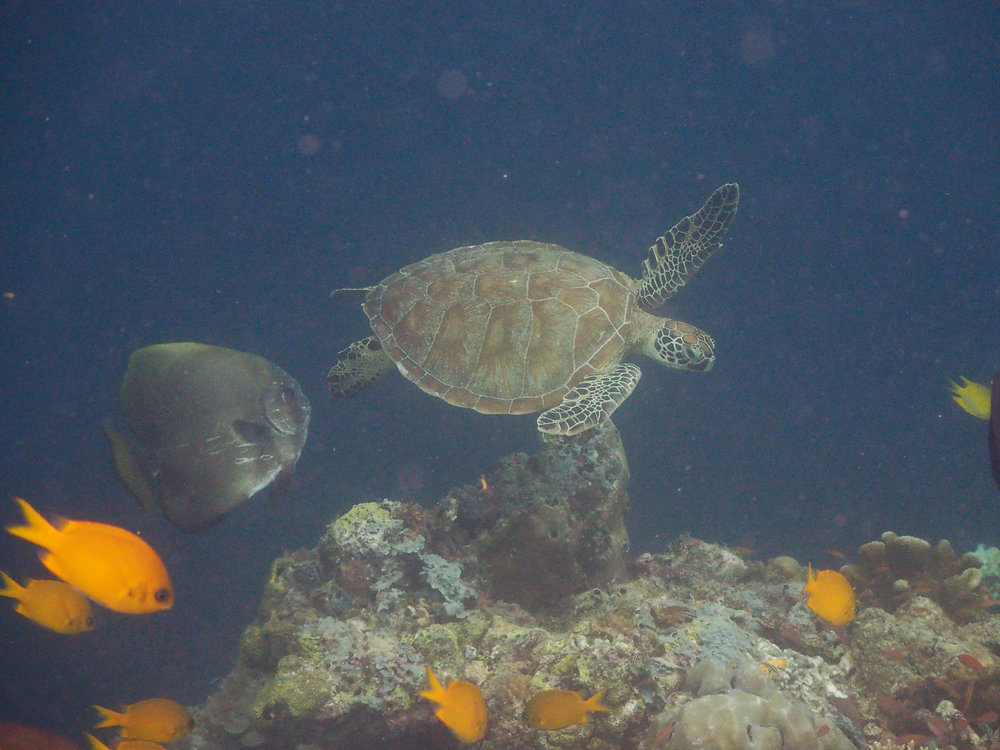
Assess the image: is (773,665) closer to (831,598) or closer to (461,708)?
(831,598)

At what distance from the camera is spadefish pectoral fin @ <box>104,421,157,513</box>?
5.50m

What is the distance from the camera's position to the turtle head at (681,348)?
6.02m

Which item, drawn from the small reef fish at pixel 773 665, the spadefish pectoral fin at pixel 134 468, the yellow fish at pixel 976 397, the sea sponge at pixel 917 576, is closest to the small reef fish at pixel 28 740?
the spadefish pectoral fin at pixel 134 468

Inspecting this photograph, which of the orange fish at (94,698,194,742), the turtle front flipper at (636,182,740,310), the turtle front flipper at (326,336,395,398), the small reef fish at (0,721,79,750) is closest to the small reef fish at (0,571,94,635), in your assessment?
the orange fish at (94,698,194,742)

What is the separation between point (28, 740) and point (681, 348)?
7.31 meters

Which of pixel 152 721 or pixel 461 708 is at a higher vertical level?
pixel 461 708

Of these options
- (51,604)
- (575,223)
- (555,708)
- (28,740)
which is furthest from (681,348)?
(575,223)

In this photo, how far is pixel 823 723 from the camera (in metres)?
2.89

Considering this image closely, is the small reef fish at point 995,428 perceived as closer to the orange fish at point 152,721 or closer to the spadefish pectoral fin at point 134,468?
the orange fish at point 152,721

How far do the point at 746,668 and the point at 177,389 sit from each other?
21.8 feet

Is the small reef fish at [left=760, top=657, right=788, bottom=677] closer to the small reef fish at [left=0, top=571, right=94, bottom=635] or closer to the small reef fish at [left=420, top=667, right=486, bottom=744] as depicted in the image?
the small reef fish at [left=420, top=667, right=486, bottom=744]

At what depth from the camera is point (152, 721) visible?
3.17m

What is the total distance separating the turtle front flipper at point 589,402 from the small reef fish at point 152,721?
12.1 feet

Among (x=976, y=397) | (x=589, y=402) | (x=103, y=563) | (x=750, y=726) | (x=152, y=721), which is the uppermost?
(x=976, y=397)
